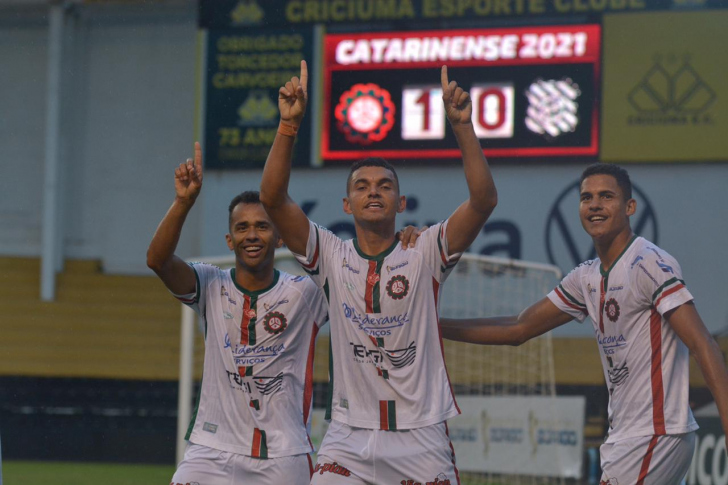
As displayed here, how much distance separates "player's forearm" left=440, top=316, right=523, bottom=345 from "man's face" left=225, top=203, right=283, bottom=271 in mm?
941

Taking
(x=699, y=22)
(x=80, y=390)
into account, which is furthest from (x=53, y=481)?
(x=699, y=22)

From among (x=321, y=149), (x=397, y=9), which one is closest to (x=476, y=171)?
(x=321, y=149)

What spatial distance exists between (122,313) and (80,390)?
53.6 inches

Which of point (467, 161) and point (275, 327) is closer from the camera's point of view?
point (467, 161)

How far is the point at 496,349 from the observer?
428 inches

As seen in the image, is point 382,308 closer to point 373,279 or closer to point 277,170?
point 373,279

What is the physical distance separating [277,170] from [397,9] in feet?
32.4

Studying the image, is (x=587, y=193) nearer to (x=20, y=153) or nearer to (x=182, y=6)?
(x=182, y=6)

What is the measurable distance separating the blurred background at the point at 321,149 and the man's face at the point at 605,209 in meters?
6.51

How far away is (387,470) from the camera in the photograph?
404 cm

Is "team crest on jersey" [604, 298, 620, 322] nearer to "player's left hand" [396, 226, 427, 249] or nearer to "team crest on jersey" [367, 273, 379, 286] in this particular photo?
"player's left hand" [396, 226, 427, 249]

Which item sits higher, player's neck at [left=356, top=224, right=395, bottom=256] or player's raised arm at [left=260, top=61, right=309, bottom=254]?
player's raised arm at [left=260, top=61, right=309, bottom=254]

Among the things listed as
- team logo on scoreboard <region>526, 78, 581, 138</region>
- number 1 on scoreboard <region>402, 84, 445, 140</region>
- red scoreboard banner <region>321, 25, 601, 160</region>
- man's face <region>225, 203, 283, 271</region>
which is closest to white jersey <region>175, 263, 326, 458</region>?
man's face <region>225, 203, 283, 271</region>

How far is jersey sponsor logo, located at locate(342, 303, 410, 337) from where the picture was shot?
419cm
